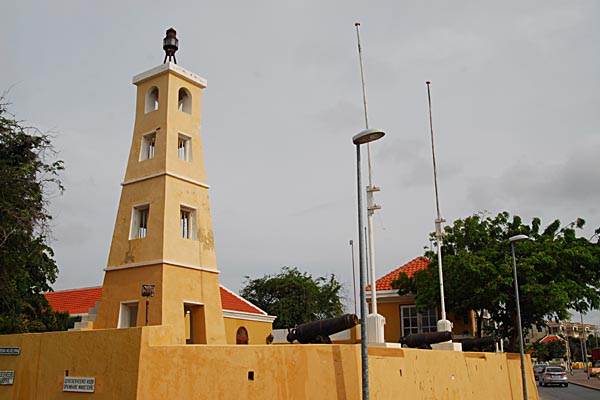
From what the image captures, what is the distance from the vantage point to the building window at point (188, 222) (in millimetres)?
17688

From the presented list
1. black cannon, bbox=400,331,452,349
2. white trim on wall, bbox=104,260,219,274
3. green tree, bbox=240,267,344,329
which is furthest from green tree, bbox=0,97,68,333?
green tree, bbox=240,267,344,329

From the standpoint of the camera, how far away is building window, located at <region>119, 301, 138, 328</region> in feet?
54.7

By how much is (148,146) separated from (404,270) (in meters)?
18.1

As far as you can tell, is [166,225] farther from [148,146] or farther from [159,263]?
[148,146]

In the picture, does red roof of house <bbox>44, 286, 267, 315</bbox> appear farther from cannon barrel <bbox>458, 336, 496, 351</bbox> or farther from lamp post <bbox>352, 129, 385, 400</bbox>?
lamp post <bbox>352, 129, 385, 400</bbox>

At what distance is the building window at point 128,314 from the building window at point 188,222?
2506 millimetres

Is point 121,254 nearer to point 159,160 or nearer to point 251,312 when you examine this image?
point 159,160

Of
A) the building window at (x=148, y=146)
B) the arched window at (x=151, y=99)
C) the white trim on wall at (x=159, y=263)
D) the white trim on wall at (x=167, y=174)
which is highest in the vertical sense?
the arched window at (x=151, y=99)

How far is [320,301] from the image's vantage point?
161ft

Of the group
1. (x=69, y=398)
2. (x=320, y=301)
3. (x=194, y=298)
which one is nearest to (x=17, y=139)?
(x=194, y=298)

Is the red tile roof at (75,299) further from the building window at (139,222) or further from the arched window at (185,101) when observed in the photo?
the arched window at (185,101)

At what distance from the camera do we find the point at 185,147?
18.5 metres

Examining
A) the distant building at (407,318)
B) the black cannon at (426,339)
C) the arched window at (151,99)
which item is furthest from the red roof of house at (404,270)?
the arched window at (151,99)

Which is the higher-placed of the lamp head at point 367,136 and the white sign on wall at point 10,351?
the lamp head at point 367,136
